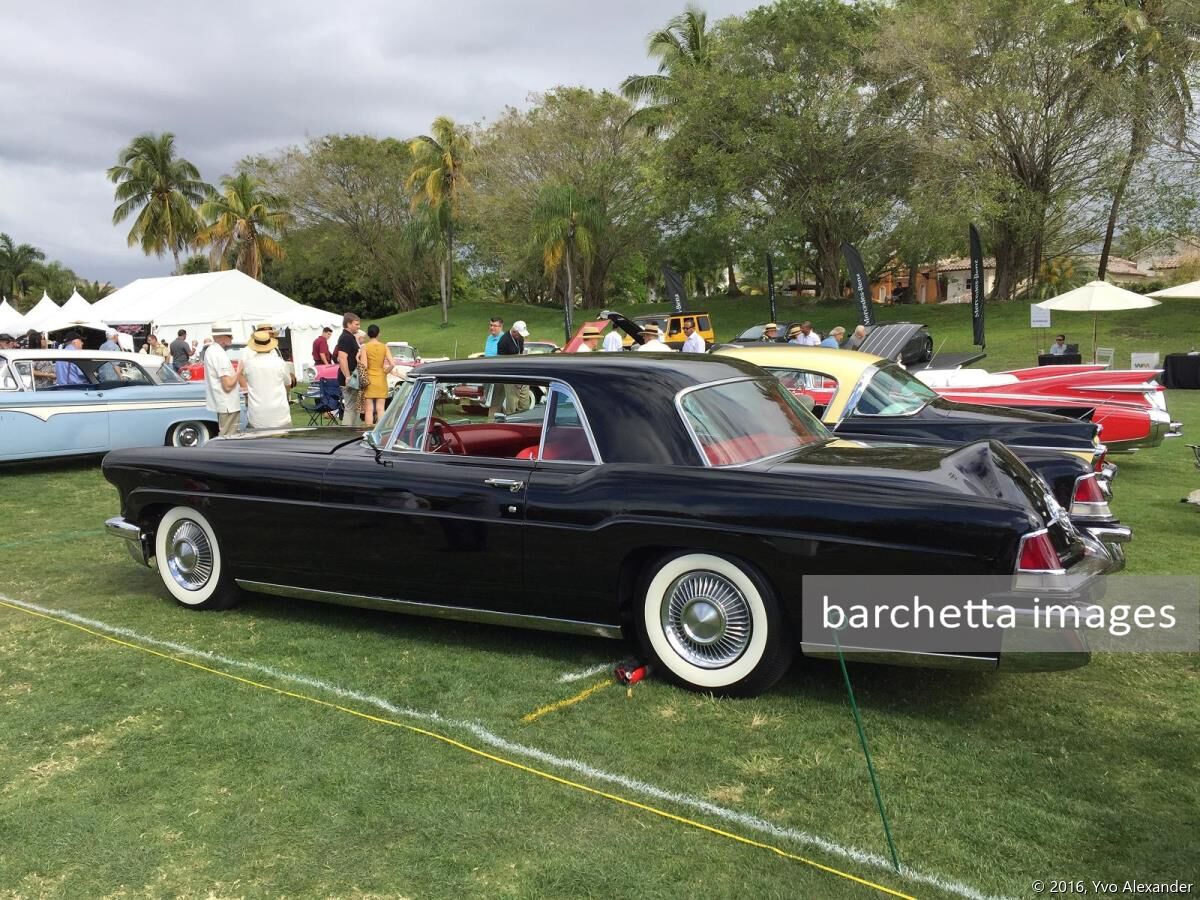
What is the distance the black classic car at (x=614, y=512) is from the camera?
3609mm

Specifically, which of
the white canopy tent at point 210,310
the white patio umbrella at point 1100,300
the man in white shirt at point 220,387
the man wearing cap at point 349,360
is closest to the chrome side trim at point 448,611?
the man in white shirt at point 220,387

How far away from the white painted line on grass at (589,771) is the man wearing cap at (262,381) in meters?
3.94

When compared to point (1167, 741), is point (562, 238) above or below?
above

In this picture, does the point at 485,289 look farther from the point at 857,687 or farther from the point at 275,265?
the point at 857,687

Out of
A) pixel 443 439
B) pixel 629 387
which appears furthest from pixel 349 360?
pixel 629 387

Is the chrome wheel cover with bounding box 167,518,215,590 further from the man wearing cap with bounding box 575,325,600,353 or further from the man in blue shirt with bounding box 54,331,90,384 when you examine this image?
the man wearing cap with bounding box 575,325,600,353

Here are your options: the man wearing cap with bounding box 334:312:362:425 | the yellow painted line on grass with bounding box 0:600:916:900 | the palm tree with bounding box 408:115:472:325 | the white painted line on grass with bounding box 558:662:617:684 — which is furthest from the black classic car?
the palm tree with bounding box 408:115:472:325

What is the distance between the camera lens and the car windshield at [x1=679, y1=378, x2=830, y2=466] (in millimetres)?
4156

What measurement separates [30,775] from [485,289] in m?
62.5

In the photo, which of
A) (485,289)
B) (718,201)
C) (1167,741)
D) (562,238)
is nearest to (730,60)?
(718,201)

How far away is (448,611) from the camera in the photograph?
450 centimetres

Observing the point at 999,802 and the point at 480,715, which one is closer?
the point at 999,802

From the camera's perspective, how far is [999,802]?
305cm

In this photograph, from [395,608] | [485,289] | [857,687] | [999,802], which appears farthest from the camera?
[485,289]
